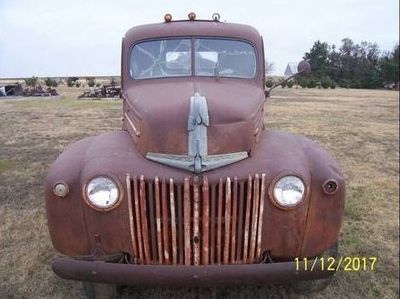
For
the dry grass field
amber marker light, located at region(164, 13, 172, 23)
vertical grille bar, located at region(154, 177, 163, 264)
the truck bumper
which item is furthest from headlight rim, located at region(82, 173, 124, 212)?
amber marker light, located at region(164, 13, 172, 23)

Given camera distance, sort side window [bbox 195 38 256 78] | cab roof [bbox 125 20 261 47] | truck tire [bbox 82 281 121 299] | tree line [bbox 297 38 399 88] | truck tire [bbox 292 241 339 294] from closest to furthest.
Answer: truck tire [bbox 82 281 121 299], truck tire [bbox 292 241 339 294], side window [bbox 195 38 256 78], cab roof [bbox 125 20 261 47], tree line [bbox 297 38 399 88]

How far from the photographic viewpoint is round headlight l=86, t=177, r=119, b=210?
296 cm

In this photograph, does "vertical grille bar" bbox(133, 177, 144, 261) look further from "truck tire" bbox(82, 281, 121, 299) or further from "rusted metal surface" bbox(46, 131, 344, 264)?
"truck tire" bbox(82, 281, 121, 299)

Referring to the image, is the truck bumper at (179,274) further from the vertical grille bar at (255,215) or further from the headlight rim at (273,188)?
the headlight rim at (273,188)

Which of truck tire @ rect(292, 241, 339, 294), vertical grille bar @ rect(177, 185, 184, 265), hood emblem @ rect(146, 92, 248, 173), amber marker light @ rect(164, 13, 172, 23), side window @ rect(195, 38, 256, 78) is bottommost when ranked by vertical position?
truck tire @ rect(292, 241, 339, 294)

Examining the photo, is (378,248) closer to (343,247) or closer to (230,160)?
(343,247)

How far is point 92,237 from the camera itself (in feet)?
10.1

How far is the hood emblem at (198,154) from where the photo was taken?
2949 millimetres

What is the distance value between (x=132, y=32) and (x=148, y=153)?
2217mm

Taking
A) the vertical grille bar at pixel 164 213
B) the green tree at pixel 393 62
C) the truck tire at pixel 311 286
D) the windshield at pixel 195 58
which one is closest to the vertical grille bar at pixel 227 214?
the vertical grille bar at pixel 164 213

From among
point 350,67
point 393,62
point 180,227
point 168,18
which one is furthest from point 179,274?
point 350,67

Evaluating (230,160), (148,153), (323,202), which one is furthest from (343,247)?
(148,153)

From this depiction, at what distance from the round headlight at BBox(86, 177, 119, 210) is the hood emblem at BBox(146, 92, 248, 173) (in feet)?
1.13

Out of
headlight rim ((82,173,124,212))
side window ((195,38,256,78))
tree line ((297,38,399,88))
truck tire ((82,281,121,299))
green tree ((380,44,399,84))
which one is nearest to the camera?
headlight rim ((82,173,124,212))
